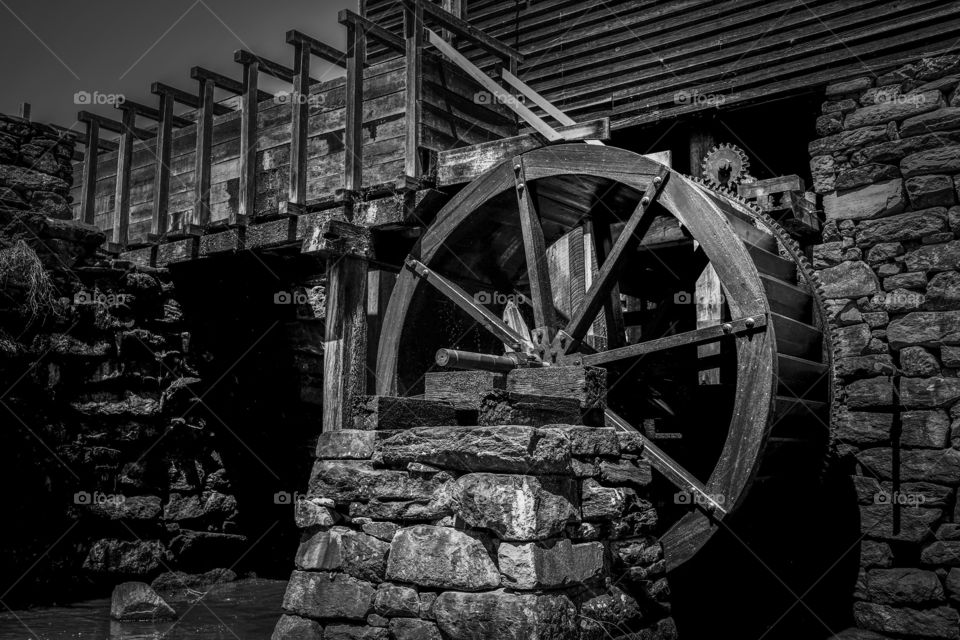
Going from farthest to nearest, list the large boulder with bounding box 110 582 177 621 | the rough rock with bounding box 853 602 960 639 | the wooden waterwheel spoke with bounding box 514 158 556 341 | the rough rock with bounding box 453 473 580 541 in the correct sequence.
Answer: the large boulder with bounding box 110 582 177 621 → the wooden waterwheel spoke with bounding box 514 158 556 341 → the rough rock with bounding box 853 602 960 639 → the rough rock with bounding box 453 473 580 541

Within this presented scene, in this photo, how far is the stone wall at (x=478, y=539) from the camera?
358 centimetres

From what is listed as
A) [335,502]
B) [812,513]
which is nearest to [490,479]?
[335,502]

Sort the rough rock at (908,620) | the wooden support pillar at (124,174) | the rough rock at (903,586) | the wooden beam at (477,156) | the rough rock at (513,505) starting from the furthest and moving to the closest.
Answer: the wooden support pillar at (124,174)
the wooden beam at (477,156)
the rough rock at (903,586)
the rough rock at (908,620)
the rough rock at (513,505)

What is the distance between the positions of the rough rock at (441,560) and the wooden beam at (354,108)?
146 inches

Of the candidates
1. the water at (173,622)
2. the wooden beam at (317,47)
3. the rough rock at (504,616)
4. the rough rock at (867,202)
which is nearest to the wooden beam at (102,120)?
the wooden beam at (317,47)

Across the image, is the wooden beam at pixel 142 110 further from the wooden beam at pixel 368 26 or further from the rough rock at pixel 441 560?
the rough rock at pixel 441 560

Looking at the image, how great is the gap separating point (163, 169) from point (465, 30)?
3.11 meters

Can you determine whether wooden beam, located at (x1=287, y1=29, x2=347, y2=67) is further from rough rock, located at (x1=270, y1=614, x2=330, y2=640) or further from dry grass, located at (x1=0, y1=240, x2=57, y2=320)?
rough rock, located at (x1=270, y1=614, x2=330, y2=640)

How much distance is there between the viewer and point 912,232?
5.98 meters

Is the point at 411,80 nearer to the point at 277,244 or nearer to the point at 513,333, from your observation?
the point at 277,244

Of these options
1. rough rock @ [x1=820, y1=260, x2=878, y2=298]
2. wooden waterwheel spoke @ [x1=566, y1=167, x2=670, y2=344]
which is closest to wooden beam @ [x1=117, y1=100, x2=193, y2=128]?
wooden waterwheel spoke @ [x1=566, y1=167, x2=670, y2=344]

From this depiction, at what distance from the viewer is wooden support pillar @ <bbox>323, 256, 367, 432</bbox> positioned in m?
6.85

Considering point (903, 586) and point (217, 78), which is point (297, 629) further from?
point (217, 78)

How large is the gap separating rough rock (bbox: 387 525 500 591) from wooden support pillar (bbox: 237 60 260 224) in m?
4.33
